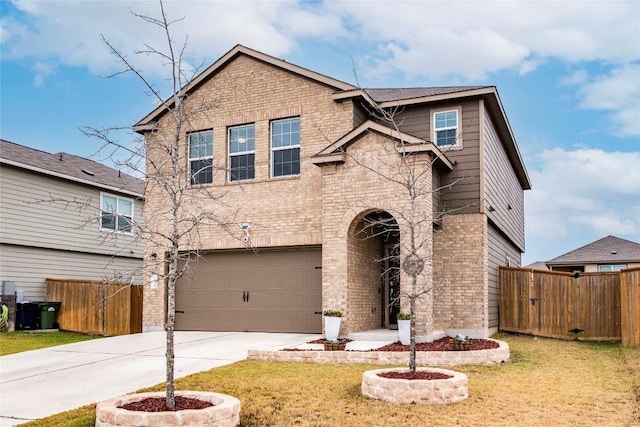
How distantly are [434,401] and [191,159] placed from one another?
12.2 meters

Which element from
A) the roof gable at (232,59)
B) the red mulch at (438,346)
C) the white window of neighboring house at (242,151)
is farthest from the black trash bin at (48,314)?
the red mulch at (438,346)

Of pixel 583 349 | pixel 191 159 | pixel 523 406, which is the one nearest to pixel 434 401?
pixel 523 406

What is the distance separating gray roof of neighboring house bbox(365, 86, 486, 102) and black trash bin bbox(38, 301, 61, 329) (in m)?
12.1

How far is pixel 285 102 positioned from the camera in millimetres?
17562

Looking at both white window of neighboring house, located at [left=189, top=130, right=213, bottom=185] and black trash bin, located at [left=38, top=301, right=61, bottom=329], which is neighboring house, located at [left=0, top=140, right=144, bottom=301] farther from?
white window of neighboring house, located at [left=189, top=130, right=213, bottom=185]

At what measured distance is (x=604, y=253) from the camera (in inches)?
1219

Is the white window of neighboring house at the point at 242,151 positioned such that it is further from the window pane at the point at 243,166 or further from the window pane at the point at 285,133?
the window pane at the point at 285,133

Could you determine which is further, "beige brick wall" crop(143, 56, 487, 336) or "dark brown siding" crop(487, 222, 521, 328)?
"dark brown siding" crop(487, 222, 521, 328)

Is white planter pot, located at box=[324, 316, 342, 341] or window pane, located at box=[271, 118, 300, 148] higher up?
window pane, located at box=[271, 118, 300, 148]

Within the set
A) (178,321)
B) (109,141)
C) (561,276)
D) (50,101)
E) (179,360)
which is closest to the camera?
(109,141)

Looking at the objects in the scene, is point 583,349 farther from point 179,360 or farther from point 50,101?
point 50,101

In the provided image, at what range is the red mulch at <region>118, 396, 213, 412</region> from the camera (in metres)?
7.47

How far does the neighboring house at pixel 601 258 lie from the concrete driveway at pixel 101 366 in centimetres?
1911

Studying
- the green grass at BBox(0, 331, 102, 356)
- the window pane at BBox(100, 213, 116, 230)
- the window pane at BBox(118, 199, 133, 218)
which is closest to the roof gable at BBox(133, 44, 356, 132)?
the window pane at BBox(100, 213, 116, 230)
